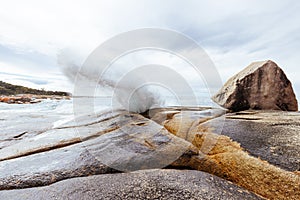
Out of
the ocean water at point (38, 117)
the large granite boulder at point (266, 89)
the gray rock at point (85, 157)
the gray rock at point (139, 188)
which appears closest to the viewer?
the gray rock at point (139, 188)

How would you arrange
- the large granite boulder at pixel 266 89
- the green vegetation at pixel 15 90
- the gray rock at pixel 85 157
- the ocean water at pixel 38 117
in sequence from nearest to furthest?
the gray rock at pixel 85 157
the ocean water at pixel 38 117
the large granite boulder at pixel 266 89
the green vegetation at pixel 15 90

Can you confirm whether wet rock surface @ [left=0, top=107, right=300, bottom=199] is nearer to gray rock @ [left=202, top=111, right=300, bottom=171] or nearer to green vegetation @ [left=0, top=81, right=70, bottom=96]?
gray rock @ [left=202, top=111, right=300, bottom=171]

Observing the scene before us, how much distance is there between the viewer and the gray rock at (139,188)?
1500mm

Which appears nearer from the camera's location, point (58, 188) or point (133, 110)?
point (58, 188)

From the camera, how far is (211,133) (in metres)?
3.41

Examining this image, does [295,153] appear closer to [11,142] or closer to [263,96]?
[11,142]

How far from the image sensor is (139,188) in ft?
5.22

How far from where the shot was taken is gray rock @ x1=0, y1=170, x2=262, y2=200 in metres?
1.50

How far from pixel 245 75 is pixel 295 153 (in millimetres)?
6532

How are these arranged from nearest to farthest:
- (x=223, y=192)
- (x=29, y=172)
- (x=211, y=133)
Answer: (x=223, y=192) → (x=29, y=172) → (x=211, y=133)

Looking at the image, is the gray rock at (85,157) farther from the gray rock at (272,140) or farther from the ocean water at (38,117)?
the ocean water at (38,117)

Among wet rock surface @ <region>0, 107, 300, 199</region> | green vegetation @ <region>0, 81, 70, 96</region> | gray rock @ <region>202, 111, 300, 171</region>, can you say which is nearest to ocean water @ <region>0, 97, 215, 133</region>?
wet rock surface @ <region>0, 107, 300, 199</region>

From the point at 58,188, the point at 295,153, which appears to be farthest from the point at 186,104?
the point at 58,188

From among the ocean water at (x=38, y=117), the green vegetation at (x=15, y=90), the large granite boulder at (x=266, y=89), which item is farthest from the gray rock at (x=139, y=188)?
the green vegetation at (x=15, y=90)
